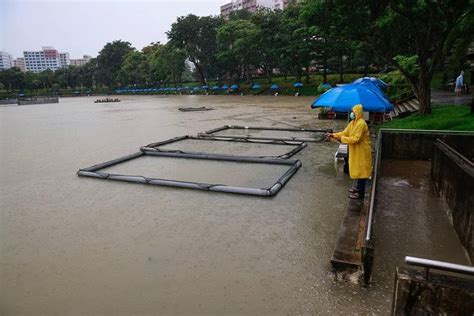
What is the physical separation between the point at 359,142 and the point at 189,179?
4.20 metres

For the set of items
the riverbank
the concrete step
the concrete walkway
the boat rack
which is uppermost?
the concrete walkway

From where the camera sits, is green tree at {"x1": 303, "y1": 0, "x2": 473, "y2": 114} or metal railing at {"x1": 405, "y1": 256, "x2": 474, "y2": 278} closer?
metal railing at {"x1": 405, "y1": 256, "x2": 474, "y2": 278}

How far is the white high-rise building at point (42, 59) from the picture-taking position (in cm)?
15088

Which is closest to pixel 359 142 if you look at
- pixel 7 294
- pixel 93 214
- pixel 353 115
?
pixel 353 115

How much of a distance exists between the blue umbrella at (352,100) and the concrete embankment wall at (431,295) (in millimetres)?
5090

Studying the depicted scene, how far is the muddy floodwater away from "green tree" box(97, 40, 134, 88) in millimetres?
77832

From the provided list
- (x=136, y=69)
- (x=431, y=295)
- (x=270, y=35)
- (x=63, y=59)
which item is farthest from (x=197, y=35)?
(x=63, y=59)

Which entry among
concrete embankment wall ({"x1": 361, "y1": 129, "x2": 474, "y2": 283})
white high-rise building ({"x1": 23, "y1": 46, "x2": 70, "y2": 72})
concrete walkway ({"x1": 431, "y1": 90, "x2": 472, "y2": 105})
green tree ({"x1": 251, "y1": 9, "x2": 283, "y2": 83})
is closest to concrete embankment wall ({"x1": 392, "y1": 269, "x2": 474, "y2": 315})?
concrete embankment wall ({"x1": 361, "y1": 129, "x2": 474, "y2": 283})

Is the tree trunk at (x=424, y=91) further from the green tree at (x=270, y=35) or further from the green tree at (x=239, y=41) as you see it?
the green tree at (x=239, y=41)

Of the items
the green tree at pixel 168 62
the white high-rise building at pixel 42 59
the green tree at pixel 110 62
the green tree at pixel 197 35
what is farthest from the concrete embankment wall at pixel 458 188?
the white high-rise building at pixel 42 59

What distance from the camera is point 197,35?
54688 millimetres

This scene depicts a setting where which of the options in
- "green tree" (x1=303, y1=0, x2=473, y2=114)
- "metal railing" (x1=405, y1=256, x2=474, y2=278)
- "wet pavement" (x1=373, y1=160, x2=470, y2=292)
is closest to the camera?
"metal railing" (x1=405, y1=256, x2=474, y2=278)

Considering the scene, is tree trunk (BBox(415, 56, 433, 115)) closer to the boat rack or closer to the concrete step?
the boat rack

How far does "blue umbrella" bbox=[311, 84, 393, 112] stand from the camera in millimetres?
7219
